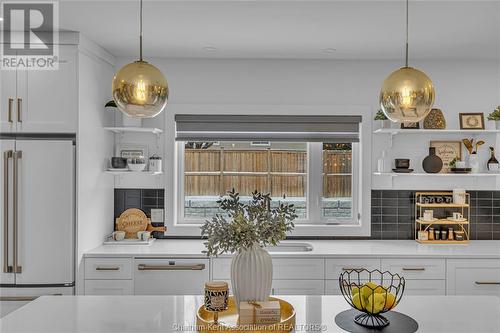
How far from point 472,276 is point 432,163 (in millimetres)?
985

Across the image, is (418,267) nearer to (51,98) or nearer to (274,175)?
(274,175)

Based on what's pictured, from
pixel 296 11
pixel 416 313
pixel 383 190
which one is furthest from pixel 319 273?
pixel 296 11

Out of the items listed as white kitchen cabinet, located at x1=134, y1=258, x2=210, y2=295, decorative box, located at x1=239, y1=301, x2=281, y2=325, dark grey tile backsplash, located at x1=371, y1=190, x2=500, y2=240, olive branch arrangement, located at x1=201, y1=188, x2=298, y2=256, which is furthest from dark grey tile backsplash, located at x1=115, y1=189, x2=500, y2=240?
decorative box, located at x1=239, y1=301, x2=281, y2=325

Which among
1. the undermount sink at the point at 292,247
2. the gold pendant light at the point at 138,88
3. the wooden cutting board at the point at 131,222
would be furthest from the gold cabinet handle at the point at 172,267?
the gold pendant light at the point at 138,88

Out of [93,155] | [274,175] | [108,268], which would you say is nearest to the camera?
[108,268]

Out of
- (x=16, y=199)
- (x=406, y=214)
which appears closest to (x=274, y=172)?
(x=406, y=214)

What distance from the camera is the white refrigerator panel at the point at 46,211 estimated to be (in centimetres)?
302

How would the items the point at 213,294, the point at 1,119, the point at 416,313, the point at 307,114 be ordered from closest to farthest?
the point at 213,294 < the point at 416,313 < the point at 1,119 < the point at 307,114

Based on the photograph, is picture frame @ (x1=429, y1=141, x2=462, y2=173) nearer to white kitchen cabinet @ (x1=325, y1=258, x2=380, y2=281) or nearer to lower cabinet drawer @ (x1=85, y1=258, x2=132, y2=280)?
white kitchen cabinet @ (x1=325, y1=258, x2=380, y2=281)

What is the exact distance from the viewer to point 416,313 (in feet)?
6.42

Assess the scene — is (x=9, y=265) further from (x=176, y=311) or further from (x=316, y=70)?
(x=316, y=70)

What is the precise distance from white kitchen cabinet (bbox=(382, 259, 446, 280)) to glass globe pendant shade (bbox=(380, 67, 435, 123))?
1696 mm

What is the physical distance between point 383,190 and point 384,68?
1.09 metres

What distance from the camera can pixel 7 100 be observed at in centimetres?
302
